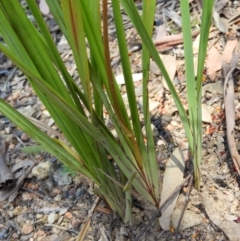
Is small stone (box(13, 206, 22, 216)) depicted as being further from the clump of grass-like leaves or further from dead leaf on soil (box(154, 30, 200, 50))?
dead leaf on soil (box(154, 30, 200, 50))

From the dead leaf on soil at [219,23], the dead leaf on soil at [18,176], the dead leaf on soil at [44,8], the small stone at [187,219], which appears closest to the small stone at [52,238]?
the dead leaf on soil at [18,176]

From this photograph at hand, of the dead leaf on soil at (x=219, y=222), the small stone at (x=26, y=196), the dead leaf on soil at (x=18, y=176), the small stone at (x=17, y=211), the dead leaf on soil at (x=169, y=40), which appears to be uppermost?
the dead leaf on soil at (x=169, y=40)

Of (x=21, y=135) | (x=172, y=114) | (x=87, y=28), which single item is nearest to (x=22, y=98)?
(x=21, y=135)

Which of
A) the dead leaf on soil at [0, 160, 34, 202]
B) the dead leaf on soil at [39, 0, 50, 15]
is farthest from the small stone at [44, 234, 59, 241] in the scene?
the dead leaf on soil at [39, 0, 50, 15]

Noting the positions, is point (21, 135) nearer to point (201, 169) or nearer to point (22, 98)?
point (22, 98)

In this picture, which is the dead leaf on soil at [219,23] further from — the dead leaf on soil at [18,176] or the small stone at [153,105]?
the dead leaf on soil at [18,176]
